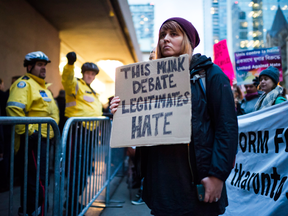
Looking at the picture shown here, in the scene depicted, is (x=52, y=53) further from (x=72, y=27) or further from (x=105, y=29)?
(x=105, y=29)

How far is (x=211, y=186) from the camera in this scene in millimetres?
1232

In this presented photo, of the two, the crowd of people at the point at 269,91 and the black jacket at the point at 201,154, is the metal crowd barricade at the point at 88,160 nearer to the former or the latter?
the black jacket at the point at 201,154

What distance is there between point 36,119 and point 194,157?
4.25 feet

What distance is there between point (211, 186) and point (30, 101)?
244cm

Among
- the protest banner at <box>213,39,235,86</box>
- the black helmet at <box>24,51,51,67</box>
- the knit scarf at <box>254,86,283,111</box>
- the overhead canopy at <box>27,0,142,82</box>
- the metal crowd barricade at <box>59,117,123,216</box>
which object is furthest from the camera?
the overhead canopy at <box>27,0,142,82</box>

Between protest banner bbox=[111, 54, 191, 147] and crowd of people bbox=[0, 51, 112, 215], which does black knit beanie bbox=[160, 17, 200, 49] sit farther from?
crowd of people bbox=[0, 51, 112, 215]

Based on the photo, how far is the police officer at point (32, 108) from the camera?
253 centimetres

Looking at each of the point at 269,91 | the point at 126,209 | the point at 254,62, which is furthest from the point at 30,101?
the point at 254,62

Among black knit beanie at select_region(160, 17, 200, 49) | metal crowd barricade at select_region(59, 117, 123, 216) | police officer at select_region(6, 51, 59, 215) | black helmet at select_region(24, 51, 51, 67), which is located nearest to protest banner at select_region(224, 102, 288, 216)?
black knit beanie at select_region(160, 17, 200, 49)

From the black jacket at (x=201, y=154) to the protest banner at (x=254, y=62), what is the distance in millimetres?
4655

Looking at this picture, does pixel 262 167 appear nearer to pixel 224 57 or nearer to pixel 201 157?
pixel 201 157

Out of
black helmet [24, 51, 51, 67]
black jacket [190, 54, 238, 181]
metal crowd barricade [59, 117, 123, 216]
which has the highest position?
black helmet [24, 51, 51, 67]

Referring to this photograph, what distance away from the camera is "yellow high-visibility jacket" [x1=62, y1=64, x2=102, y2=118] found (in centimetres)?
332

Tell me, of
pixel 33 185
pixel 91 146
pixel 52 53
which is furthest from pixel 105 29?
pixel 33 185
